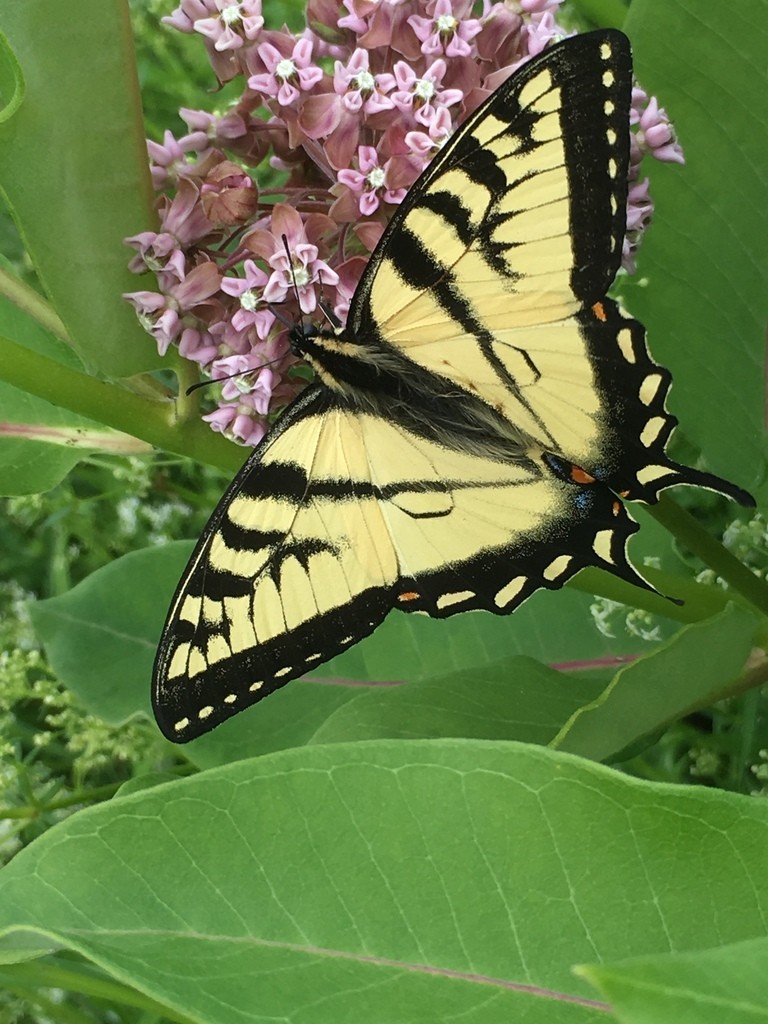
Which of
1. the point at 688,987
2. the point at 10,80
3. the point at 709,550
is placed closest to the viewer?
the point at 688,987

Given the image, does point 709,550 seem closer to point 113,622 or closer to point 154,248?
point 154,248

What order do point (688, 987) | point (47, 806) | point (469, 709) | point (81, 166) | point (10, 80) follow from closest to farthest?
point (688, 987) < point (10, 80) < point (81, 166) < point (469, 709) < point (47, 806)

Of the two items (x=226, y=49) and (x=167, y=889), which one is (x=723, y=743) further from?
(x=226, y=49)

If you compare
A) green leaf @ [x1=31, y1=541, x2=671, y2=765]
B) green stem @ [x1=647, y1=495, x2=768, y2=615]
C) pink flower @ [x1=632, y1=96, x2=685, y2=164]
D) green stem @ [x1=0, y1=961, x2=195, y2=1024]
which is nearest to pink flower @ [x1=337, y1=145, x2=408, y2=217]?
pink flower @ [x1=632, y1=96, x2=685, y2=164]

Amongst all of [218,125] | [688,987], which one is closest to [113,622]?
[218,125]

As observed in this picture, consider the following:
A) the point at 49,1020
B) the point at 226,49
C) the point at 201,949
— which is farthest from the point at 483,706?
the point at 49,1020

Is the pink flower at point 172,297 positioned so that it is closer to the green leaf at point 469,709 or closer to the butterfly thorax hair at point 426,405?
the butterfly thorax hair at point 426,405

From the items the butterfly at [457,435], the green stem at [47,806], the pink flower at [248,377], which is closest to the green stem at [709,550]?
the butterfly at [457,435]
